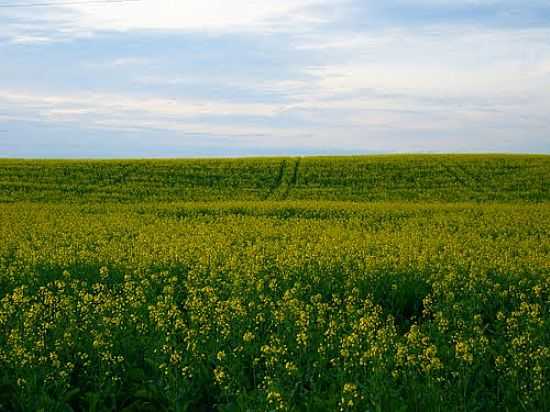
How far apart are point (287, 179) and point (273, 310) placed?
117 feet

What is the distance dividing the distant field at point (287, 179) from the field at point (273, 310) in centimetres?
645

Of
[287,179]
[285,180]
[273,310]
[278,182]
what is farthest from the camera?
[287,179]

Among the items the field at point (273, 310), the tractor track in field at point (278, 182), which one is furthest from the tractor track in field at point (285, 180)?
the field at point (273, 310)

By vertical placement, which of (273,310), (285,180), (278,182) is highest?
(285,180)

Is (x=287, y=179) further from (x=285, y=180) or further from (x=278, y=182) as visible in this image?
(x=278, y=182)

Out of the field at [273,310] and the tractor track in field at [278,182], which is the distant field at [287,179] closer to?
the tractor track in field at [278,182]

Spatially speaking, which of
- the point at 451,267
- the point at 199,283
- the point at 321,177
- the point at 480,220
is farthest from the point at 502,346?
the point at 321,177

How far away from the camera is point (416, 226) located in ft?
82.8

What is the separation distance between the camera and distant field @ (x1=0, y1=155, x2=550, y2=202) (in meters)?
39.8

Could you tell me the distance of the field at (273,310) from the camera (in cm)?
723

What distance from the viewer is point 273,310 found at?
1009cm

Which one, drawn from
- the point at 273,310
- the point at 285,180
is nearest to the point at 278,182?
the point at 285,180

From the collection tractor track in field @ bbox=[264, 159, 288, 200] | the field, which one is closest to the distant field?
tractor track in field @ bbox=[264, 159, 288, 200]

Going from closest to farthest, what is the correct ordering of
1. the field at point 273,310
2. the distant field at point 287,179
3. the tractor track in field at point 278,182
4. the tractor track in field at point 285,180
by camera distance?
the field at point 273,310, the distant field at point 287,179, the tractor track in field at point 285,180, the tractor track in field at point 278,182
